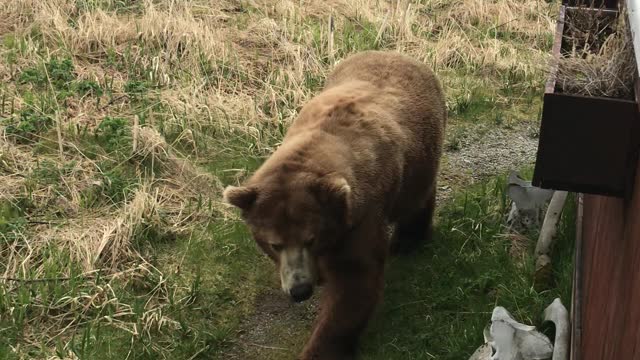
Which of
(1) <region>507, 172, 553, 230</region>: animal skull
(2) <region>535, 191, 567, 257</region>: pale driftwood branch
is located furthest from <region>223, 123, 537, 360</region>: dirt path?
(2) <region>535, 191, 567, 257</region>: pale driftwood branch

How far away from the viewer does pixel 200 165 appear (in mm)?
6312

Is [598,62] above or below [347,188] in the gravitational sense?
above

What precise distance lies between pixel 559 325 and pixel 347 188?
134 cm

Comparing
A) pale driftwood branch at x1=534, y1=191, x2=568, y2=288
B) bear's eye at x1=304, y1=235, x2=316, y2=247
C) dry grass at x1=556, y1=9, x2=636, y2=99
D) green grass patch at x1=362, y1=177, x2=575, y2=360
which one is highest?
dry grass at x1=556, y1=9, x2=636, y2=99

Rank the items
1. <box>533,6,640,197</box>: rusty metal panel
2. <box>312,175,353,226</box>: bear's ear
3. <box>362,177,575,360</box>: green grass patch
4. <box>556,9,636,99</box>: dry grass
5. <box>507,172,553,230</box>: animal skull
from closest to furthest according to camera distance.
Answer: <box>533,6,640,197</box>: rusty metal panel → <box>556,9,636,99</box>: dry grass → <box>312,175,353,226</box>: bear's ear → <box>362,177,575,360</box>: green grass patch → <box>507,172,553,230</box>: animal skull

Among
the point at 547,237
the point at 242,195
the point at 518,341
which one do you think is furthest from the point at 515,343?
the point at 242,195

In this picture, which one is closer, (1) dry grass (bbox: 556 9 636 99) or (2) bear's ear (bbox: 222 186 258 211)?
(1) dry grass (bbox: 556 9 636 99)

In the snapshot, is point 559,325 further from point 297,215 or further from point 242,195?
point 242,195

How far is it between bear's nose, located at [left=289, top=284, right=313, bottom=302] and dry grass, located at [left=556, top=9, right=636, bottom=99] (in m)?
1.61

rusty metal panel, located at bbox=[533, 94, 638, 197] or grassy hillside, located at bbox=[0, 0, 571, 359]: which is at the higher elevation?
rusty metal panel, located at bbox=[533, 94, 638, 197]

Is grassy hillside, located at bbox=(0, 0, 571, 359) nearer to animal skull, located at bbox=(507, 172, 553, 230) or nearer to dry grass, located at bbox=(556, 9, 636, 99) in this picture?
animal skull, located at bbox=(507, 172, 553, 230)

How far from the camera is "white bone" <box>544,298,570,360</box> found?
3781 millimetres

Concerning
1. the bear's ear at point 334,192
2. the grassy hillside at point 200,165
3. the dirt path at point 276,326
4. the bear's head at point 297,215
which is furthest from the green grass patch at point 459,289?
the bear's ear at point 334,192

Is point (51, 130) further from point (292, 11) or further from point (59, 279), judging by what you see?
point (292, 11)
